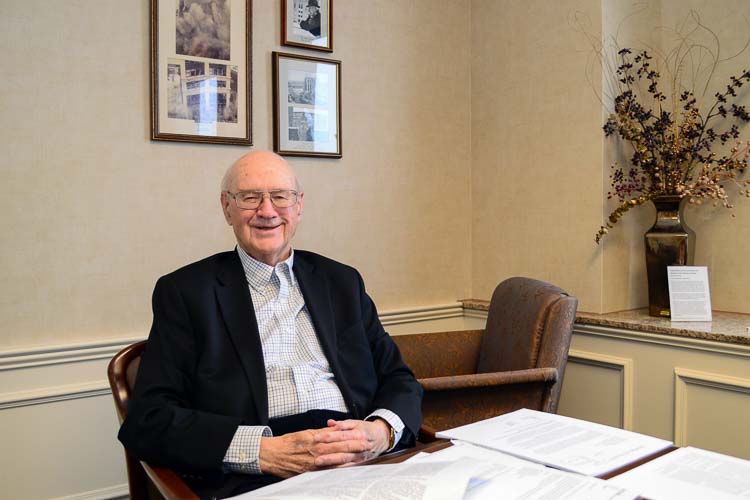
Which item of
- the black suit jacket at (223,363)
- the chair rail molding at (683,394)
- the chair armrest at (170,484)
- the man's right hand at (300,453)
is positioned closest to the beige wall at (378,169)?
the chair rail molding at (683,394)

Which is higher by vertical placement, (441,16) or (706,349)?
(441,16)

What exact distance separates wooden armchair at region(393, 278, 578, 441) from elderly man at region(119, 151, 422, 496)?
348 millimetres

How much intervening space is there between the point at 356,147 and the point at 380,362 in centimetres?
144

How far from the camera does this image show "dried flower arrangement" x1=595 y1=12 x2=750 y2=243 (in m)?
2.64

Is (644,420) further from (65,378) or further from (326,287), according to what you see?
(65,378)

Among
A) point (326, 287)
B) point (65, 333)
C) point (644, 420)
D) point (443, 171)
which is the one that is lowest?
point (644, 420)

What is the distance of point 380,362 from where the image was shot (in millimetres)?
1860

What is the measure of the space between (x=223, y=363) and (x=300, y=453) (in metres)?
0.33

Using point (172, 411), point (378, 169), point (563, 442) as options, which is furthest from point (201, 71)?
point (563, 442)

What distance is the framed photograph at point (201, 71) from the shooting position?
245cm

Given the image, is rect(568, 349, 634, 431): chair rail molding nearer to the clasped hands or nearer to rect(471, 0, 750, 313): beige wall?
rect(471, 0, 750, 313): beige wall

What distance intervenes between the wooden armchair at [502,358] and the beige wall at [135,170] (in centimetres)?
61

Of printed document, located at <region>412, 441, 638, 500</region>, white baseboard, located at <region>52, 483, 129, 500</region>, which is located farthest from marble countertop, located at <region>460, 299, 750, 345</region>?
white baseboard, located at <region>52, 483, 129, 500</region>

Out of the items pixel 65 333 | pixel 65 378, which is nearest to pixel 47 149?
pixel 65 333
